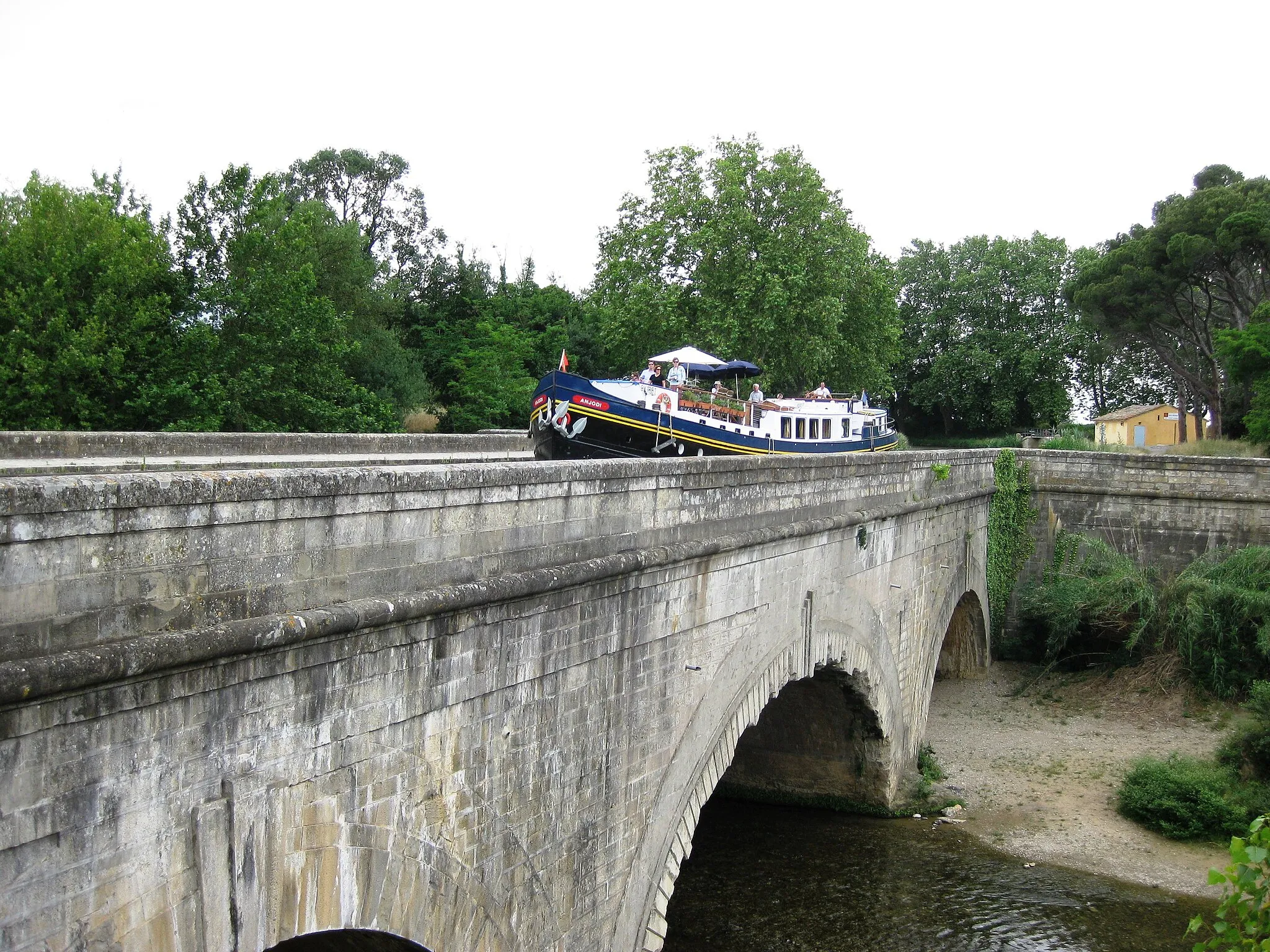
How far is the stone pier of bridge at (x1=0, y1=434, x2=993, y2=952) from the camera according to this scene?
165 inches

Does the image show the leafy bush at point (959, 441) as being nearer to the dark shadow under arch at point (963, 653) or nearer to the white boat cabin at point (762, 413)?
the dark shadow under arch at point (963, 653)

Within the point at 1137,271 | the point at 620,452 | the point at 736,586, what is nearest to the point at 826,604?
the point at 736,586

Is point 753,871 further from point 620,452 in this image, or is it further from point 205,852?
point 205,852

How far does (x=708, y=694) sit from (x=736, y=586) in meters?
1.03

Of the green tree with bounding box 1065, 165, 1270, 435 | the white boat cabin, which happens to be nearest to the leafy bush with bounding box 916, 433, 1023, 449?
the green tree with bounding box 1065, 165, 1270, 435

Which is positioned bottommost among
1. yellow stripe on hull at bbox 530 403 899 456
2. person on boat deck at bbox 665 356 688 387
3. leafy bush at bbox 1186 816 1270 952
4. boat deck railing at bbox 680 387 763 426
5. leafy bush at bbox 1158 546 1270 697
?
leafy bush at bbox 1158 546 1270 697

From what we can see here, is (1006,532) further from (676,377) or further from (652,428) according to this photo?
(652,428)

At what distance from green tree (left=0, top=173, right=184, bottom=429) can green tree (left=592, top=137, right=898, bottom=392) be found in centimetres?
1530

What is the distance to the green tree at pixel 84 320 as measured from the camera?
18.8 m

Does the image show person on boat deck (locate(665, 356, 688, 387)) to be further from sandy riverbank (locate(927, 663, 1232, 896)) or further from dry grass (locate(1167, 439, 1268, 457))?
dry grass (locate(1167, 439, 1268, 457))

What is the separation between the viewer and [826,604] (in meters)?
12.7

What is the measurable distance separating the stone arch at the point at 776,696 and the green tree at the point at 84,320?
1320cm

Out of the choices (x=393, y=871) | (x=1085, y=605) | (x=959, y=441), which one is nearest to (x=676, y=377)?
(x=1085, y=605)

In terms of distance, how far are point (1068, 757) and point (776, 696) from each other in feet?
27.4
